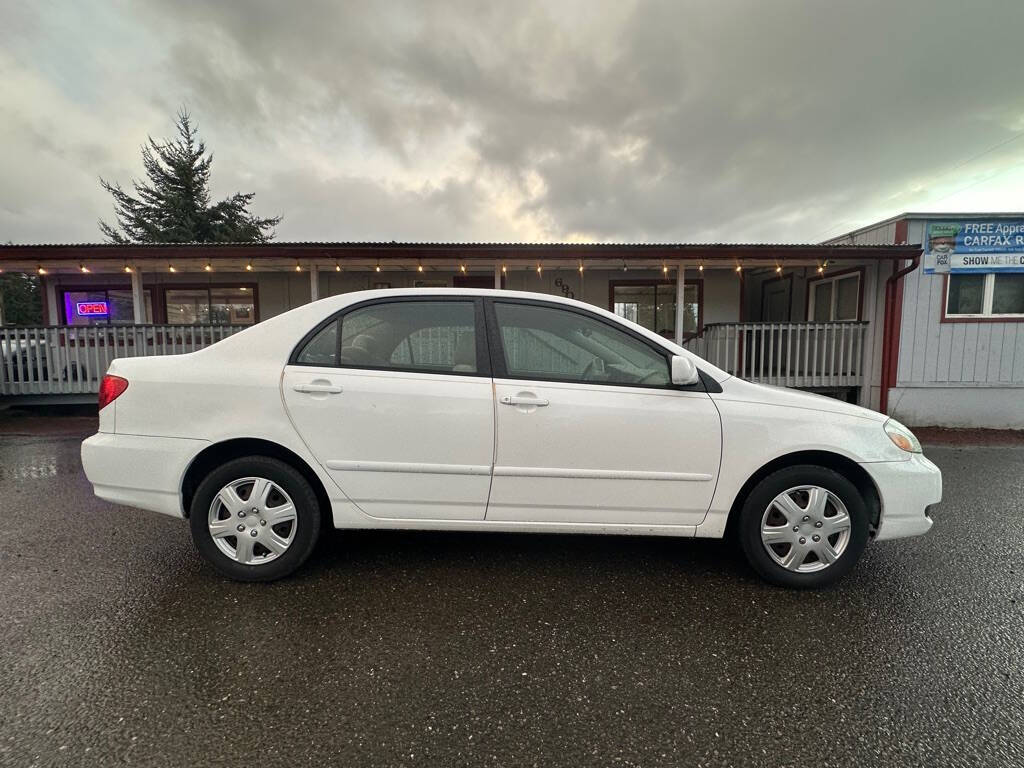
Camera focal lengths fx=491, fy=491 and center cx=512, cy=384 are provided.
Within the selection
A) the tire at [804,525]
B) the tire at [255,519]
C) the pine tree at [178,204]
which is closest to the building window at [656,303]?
the tire at [804,525]

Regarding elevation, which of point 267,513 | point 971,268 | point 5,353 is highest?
point 971,268

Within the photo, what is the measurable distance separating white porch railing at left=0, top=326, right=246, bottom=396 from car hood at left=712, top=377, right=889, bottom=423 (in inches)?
331

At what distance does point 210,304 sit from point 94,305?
2596mm

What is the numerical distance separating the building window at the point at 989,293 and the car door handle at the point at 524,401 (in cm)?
888

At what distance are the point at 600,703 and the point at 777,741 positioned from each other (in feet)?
1.98

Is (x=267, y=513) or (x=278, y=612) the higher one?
(x=267, y=513)

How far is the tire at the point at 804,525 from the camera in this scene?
103 inches

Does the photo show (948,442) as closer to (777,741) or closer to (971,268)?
(971,268)

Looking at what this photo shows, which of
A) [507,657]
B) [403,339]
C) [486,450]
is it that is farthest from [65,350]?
[507,657]

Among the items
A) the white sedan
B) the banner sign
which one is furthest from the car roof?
the banner sign

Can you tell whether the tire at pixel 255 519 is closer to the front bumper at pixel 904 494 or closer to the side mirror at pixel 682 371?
the side mirror at pixel 682 371

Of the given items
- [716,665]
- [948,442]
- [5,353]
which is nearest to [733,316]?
[948,442]

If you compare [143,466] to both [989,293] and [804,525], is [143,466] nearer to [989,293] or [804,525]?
[804,525]

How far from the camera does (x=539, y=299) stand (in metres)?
2.87
